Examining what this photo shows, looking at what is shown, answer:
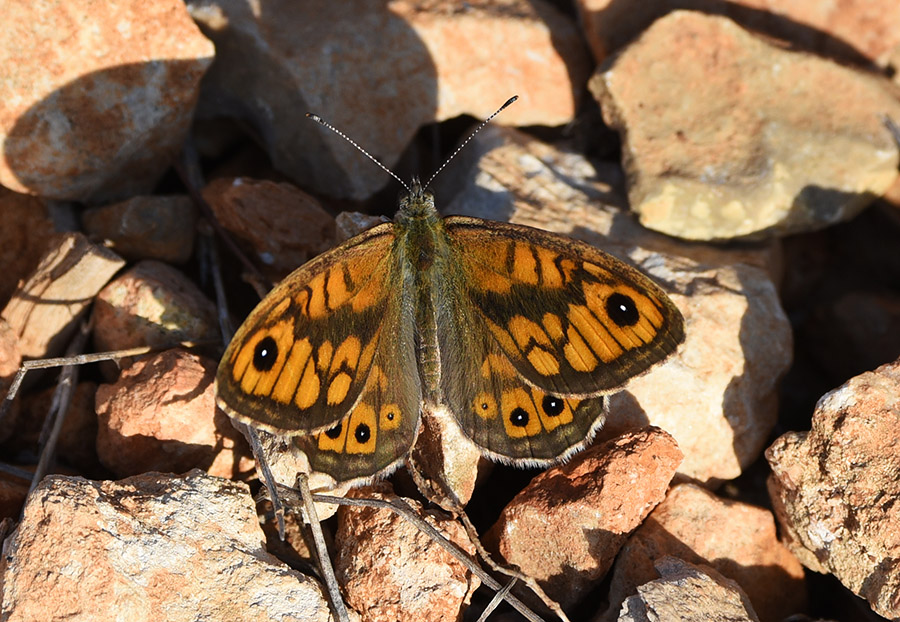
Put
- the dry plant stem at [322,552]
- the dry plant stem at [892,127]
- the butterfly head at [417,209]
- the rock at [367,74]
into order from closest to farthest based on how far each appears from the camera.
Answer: the dry plant stem at [322,552] → the butterfly head at [417,209] → the dry plant stem at [892,127] → the rock at [367,74]

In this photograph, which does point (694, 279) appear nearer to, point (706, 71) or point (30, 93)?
point (706, 71)

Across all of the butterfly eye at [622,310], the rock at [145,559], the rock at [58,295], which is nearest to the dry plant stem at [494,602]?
the rock at [145,559]

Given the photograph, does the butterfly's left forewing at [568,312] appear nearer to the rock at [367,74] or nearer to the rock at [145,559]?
the rock at [145,559]

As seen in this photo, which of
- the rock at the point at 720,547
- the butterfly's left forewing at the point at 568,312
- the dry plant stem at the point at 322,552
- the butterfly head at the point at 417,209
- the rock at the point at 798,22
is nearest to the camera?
the dry plant stem at the point at 322,552

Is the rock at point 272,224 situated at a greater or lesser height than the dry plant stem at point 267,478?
greater

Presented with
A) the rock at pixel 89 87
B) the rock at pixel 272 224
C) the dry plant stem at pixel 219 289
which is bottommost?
the dry plant stem at pixel 219 289

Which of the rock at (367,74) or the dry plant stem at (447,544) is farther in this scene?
the rock at (367,74)
